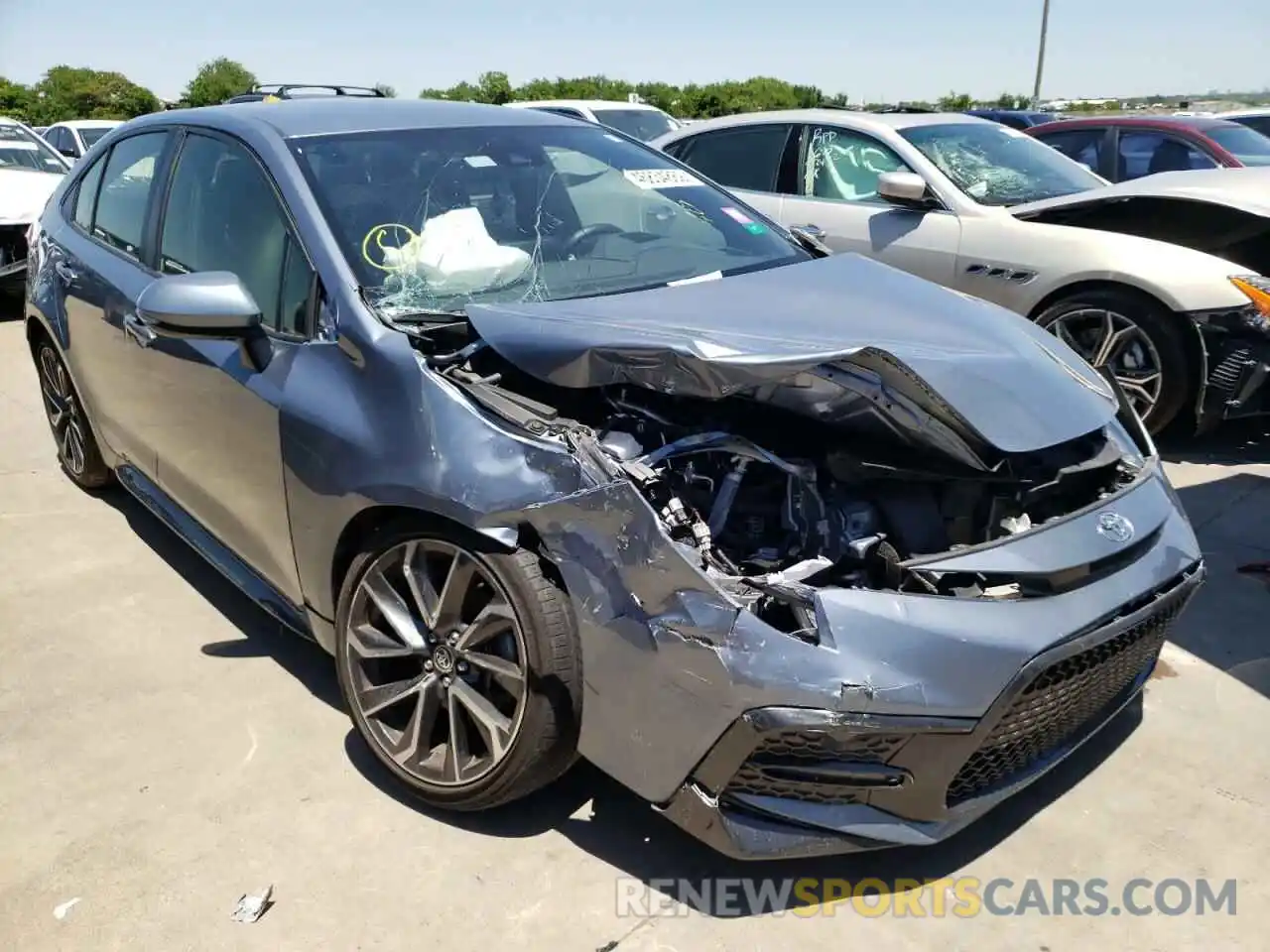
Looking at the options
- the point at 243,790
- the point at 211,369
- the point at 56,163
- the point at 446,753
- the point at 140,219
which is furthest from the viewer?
the point at 56,163

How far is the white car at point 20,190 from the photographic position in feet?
29.5

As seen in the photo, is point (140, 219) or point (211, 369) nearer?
point (211, 369)

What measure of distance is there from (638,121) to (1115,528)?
1132 centimetres

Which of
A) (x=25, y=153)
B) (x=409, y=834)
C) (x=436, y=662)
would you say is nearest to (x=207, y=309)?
(x=436, y=662)

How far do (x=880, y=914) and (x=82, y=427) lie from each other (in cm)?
391

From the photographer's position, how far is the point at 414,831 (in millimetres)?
2605

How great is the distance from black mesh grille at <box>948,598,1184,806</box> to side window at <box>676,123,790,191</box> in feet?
15.1

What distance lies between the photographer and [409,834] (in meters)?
2.60

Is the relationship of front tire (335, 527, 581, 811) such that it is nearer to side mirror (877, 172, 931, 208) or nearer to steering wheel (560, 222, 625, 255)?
steering wheel (560, 222, 625, 255)

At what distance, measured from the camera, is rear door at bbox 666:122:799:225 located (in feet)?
21.2

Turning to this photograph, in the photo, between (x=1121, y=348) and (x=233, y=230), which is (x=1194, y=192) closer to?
(x=1121, y=348)

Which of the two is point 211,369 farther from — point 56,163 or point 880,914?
point 56,163

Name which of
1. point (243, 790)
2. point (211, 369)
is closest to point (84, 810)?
point (243, 790)

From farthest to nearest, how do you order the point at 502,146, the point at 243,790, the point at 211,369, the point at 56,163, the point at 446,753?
the point at 56,163 < the point at 502,146 < the point at 211,369 < the point at 243,790 < the point at 446,753
